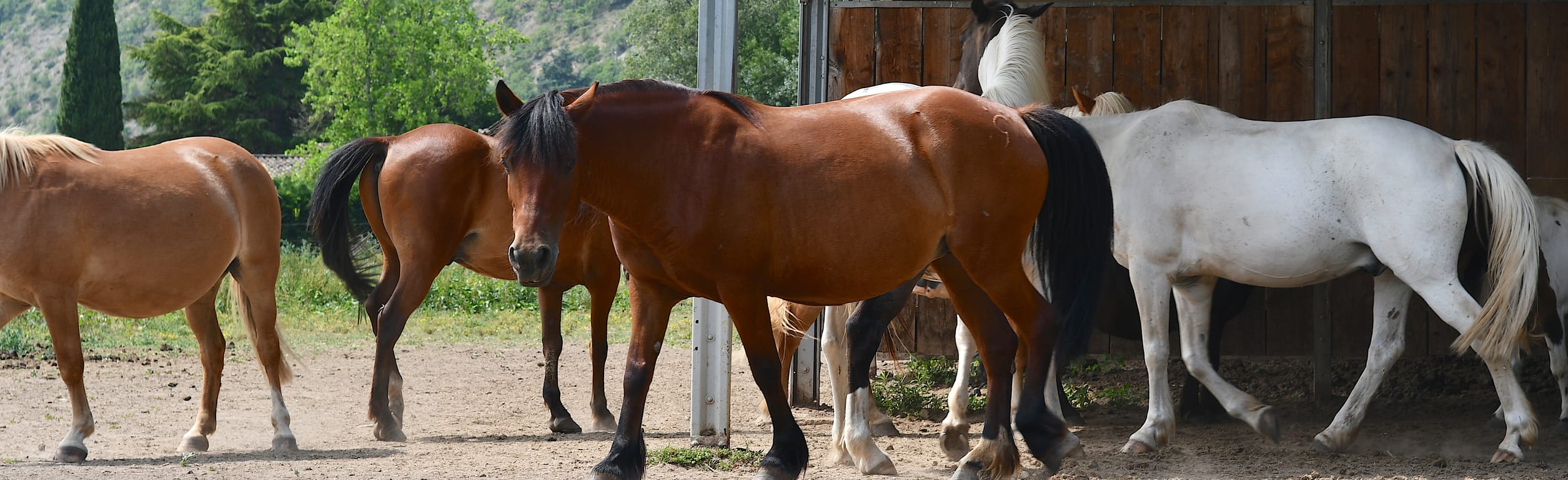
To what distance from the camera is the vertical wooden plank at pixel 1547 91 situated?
6906mm

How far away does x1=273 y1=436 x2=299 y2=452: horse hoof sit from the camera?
17.5 feet

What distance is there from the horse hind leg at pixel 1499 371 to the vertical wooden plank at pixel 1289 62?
2580 mm

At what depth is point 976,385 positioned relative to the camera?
7.60 meters

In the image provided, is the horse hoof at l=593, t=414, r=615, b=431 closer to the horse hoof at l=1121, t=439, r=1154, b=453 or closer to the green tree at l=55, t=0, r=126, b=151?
the horse hoof at l=1121, t=439, r=1154, b=453

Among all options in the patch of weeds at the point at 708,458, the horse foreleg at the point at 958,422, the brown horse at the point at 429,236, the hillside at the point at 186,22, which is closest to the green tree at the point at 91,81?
the brown horse at the point at 429,236

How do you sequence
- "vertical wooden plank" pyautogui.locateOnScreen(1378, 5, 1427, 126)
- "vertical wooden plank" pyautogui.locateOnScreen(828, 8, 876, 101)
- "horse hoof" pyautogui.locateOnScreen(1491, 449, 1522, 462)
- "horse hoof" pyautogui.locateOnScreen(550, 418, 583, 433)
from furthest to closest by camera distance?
"vertical wooden plank" pyautogui.locateOnScreen(828, 8, 876, 101) < "vertical wooden plank" pyautogui.locateOnScreen(1378, 5, 1427, 126) < "horse hoof" pyautogui.locateOnScreen(550, 418, 583, 433) < "horse hoof" pyautogui.locateOnScreen(1491, 449, 1522, 462)

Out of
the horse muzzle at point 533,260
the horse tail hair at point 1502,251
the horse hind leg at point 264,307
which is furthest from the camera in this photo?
the horse hind leg at point 264,307

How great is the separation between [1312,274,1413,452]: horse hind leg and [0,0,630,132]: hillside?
67478 millimetres

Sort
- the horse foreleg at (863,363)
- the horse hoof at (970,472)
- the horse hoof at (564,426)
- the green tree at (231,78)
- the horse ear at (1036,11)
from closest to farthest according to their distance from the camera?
the horse hoof at (970,472), the horse foreleg at (863,363), the horse hoof at (564,426), the horse ear at (1036,11), the green tree at (231,78)

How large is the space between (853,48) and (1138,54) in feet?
5.82

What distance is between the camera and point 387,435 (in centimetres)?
578

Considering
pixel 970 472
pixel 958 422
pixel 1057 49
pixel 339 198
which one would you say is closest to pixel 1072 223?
pixel 970 472

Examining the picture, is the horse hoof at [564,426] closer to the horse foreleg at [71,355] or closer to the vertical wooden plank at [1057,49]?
the horse foreleg at [71,355]

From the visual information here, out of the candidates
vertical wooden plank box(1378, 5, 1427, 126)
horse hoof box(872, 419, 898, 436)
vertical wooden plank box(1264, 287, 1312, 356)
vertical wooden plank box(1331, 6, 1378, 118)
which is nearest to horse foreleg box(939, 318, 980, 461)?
horse hoof box(872, 419, 898, 436)
